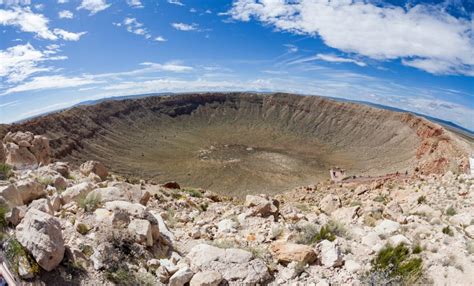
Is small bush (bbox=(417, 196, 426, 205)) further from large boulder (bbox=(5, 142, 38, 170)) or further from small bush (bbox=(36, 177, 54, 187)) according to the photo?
large boulder (bbox=(5, 142, 38, 170))

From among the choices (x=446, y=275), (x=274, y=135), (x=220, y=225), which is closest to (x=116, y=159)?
(x=274, y=135)

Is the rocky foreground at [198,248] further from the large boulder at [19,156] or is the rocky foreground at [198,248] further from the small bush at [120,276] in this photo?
the large boulder at [19,156]

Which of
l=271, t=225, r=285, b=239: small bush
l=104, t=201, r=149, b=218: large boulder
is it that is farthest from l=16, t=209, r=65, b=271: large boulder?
l=271, t=225, r=285, b=239: small bush

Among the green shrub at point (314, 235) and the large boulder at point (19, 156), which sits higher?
the large boulder at point (19, 156)

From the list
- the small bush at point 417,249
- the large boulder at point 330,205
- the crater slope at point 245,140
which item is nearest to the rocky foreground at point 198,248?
the small bush at point 417,249

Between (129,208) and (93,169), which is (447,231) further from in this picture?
(93,169)

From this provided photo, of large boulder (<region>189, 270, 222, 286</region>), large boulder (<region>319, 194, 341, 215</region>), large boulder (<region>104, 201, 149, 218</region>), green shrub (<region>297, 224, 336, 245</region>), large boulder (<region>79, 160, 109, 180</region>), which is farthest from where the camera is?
large boulder (<region>79, 160, 109, 180</region>)
